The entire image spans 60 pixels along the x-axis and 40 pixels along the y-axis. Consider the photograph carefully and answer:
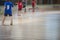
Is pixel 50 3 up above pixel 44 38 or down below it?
below

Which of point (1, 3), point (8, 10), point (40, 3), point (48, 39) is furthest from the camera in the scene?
point (40, 3)

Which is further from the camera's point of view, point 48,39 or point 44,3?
point 44,3

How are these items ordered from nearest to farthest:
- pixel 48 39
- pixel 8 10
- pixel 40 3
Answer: pixel 48 39
pixel 8 10
pixel 40 3

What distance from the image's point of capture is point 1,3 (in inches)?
1654

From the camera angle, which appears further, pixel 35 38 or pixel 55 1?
pixel 55 1

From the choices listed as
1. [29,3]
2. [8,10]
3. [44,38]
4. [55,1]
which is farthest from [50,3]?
[44,38]

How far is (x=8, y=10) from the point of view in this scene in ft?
45.9

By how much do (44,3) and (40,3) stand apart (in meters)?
1.04

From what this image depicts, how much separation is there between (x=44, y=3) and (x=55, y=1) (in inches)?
86.1

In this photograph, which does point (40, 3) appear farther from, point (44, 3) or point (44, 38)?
point (44, 38)

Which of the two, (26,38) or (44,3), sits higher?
(26,38)

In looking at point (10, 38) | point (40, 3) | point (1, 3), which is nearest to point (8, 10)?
point (10, 38)

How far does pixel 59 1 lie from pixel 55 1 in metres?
0.78

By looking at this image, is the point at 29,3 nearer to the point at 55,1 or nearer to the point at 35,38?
the point at 55,1
